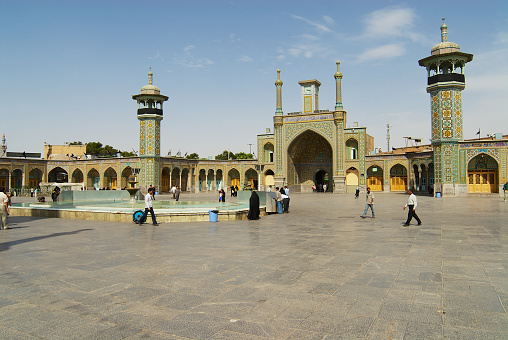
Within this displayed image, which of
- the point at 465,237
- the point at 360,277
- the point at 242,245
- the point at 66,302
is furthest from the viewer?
the point at 465,237

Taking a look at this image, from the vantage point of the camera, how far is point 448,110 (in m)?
28.0

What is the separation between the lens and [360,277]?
4.71 metres

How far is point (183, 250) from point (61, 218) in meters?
8.73

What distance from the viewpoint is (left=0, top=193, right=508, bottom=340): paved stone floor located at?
3141mm

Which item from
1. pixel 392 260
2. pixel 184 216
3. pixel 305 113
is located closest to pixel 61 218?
pixel 184 216

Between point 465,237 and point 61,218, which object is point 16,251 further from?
point 465,237

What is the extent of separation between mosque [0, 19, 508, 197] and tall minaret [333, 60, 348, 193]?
97 mm

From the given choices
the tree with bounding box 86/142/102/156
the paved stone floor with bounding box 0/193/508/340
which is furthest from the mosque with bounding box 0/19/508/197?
the paved stone floor with bounding box 0/193/508/340

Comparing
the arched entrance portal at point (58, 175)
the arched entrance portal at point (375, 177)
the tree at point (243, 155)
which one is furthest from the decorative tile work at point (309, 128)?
the tree at point (243, 155)

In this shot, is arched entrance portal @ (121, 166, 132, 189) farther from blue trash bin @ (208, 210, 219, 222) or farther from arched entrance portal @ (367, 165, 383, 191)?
blue trash bin @ (208, 210, 219, 222)

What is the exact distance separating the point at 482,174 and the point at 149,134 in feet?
96.0

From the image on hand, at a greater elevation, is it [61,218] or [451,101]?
[451,101]

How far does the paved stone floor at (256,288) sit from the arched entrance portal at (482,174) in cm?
2423

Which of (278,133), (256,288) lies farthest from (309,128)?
(256,288)
